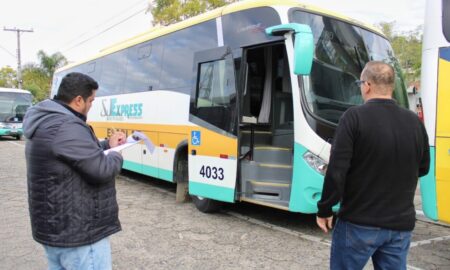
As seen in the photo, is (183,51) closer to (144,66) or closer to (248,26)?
(144,66)

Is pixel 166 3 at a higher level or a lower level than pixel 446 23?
higher

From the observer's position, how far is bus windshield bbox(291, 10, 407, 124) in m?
5.20

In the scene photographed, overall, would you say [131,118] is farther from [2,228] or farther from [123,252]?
[123,252]

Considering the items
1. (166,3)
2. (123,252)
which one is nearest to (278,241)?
(123,252)

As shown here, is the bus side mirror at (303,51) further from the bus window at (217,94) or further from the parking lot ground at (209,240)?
the parking lot ground at (209,240)

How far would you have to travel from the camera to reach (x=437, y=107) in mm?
3977

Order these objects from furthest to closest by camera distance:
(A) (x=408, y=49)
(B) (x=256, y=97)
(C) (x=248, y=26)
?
1. (A) (x=408, y=49)
2. (B) (x=256, y=97)
3. (C) (x=248, y=26)

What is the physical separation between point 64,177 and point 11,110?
2400 centimetres

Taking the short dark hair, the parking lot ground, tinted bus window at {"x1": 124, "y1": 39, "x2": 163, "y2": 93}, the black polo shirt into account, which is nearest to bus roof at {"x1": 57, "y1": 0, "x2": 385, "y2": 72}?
tinted bus window at {"x1": 124, "y1": 39, "x2": 163, "y2": 93}

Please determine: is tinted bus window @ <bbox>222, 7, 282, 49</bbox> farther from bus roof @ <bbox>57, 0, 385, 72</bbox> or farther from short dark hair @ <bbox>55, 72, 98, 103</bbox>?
short dark hair @ <bbox>55, 72, 98, 103</bbox>

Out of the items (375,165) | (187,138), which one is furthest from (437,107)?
(187,138)

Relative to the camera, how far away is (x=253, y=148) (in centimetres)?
593

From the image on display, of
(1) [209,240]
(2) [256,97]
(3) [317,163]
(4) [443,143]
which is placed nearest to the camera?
(4) [443,143]

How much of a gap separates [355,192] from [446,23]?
243 cm
